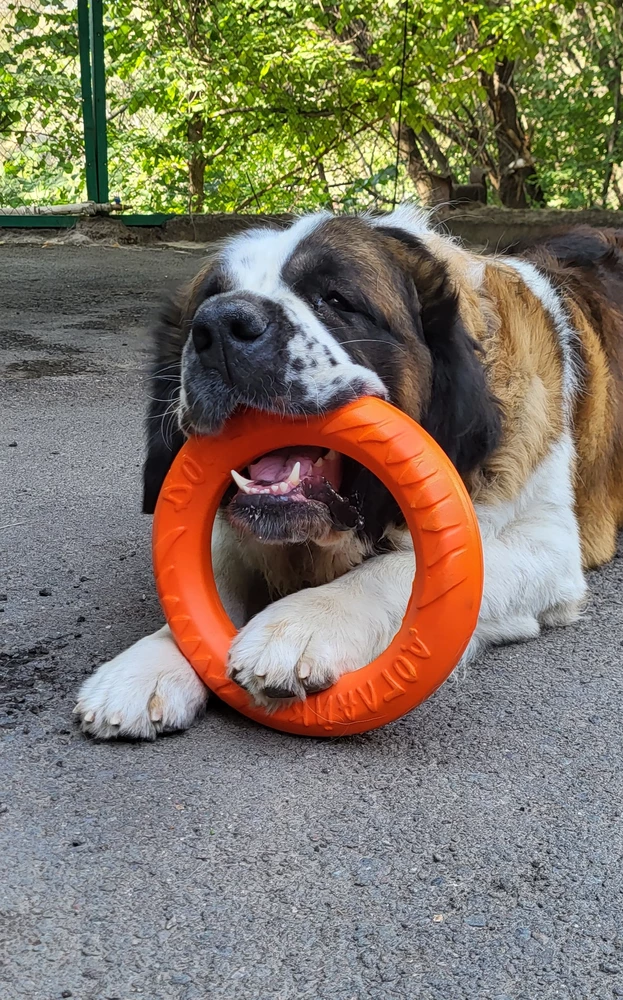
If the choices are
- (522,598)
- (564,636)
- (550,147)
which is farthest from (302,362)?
(550,147)

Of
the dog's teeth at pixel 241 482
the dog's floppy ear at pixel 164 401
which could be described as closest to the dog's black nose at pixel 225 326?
the dog's teeth at pixel 241 482

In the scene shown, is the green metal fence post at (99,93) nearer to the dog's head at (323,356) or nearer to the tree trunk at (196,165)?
the tree trunk at (196,165)

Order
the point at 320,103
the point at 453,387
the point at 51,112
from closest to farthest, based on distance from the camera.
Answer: the point at 453,387 < the point at 51,112 < the point at 320,103

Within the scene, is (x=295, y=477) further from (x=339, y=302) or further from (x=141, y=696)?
(x=141, y=696)

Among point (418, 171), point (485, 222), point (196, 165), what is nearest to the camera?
point (485, 222)

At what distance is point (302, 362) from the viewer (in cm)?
244

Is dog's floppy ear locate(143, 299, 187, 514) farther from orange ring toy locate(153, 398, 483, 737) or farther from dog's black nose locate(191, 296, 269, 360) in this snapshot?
dog's black nose locate(191, 296, 269, 360)

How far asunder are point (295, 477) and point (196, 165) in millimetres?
10744

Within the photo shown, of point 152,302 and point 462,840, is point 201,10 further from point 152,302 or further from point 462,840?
point 462,840

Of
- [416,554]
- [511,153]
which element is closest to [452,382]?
[416,554]

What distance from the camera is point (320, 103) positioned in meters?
12.1

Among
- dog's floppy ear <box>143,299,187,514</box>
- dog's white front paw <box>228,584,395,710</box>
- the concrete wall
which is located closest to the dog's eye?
dog's floppy ear <box>143,299,187,514</box>

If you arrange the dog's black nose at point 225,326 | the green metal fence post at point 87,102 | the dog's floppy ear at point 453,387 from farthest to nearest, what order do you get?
the green metal fence post at point 87,102 → the dog's floppy ear at point 453,387 → the dog's black nose at point 225,326

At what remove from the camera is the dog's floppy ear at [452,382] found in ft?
9.07
